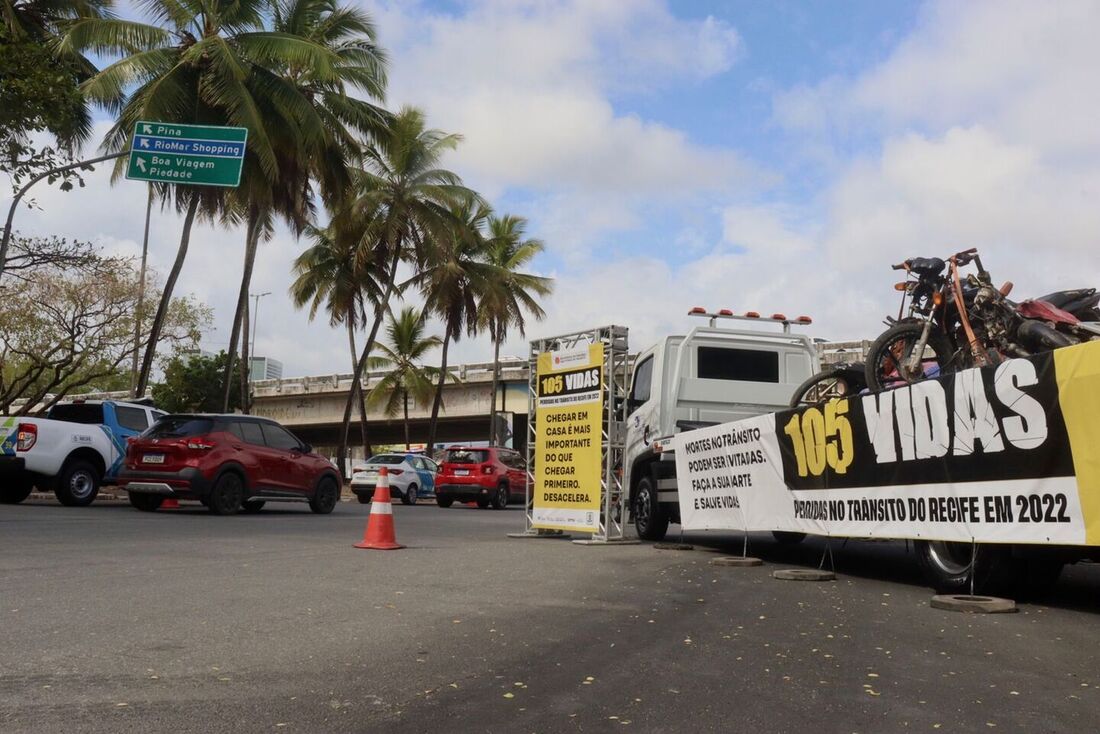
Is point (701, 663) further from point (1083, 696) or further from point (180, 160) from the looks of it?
point (180, 160)

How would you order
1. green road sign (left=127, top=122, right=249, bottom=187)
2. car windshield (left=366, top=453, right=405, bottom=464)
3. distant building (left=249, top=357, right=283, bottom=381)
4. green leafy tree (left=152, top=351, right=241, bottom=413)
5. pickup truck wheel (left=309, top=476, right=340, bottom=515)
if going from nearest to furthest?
pickup truck wheel (left=309, top=476, right=340, bottom=515)
green road sign (left=127, top=122, right=249, bottom=187)
car windshield (left=366, top=453, right=405, bottom=464)
green leafy tree (left=152, top=351, right=241, bottom=413)
distant building (left=249, top=357, right=283, bottom=381)

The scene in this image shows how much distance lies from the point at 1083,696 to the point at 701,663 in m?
1.75

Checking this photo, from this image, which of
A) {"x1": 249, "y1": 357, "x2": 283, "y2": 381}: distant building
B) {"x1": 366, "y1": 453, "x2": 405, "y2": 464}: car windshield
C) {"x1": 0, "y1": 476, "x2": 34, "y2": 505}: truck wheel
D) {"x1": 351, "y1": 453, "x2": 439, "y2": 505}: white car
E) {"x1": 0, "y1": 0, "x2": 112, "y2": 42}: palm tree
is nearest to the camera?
{"x1": 0, "y1": 476, "x2": 34, "y2": 505}: truck wheel

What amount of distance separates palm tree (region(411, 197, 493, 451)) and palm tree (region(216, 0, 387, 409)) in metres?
9.64

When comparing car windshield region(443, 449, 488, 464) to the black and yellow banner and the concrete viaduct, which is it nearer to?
the black and yellow banner

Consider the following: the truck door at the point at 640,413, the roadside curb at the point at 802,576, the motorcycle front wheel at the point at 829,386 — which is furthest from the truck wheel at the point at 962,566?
the truck door at the point at 640,413

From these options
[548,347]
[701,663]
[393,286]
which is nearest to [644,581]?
[701,663]

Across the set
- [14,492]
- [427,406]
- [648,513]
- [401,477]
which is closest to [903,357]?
[648,513]

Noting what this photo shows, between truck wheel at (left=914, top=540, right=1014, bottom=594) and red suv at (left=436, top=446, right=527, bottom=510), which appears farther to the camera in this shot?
red suv at (left=436, top=446, right=527, bottom=510)

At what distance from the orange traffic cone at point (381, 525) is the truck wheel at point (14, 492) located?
9.74 metres

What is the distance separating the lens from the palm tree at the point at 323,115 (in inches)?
998

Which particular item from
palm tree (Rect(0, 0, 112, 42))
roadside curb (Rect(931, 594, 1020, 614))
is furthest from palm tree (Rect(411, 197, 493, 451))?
roadside curb (Rect(931, 594, 1020, 614))

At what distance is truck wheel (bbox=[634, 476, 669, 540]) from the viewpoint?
12.6 metres

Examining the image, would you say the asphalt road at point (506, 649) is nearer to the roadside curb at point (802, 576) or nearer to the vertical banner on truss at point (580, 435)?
the roadside curb at point (802, 576)
